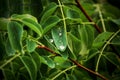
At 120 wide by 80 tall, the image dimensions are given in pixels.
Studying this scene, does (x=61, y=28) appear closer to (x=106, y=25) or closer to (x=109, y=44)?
(x=109, y=44)

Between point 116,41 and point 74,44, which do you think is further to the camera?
point 116,41

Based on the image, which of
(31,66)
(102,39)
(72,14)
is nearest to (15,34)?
(31,66)

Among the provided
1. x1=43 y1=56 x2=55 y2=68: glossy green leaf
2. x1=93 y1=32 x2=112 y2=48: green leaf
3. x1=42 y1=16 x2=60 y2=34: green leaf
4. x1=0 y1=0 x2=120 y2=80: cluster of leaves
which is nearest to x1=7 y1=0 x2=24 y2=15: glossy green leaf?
x1=0 y1=0 x2=120 y2=80: cluster of leaves

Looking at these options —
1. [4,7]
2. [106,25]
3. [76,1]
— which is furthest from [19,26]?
[106,25]

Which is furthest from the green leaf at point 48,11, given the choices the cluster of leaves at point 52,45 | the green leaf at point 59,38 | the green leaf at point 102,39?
the green leaf at point 102,39

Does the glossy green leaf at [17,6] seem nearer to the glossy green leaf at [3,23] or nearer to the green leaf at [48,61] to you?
the glossy green leaf at [3,23]

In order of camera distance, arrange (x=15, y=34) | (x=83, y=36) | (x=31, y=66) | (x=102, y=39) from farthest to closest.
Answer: (x=102, y=39), (x=83, y=36), (x=31, y=66), (x=15, y=34)

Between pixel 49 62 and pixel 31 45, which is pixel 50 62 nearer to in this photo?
pixel 49 62

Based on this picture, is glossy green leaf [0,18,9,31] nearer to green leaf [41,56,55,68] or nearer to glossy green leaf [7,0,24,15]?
glossy green leaf [7,0,24,15]
